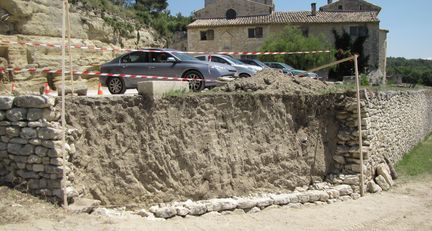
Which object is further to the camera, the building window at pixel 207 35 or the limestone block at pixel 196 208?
the building window at pixel 207 35

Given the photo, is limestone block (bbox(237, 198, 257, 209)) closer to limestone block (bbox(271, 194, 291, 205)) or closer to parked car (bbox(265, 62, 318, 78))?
limestone block (bbox(271, 194, 291, 205))

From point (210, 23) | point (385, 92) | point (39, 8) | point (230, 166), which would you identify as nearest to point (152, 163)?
point (230, 166)

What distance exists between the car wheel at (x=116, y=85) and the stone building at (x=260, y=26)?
100 ft

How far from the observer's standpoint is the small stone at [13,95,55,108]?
8279mm

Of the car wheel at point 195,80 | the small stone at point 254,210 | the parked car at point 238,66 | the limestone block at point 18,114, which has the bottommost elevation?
the small stone at point 254,210

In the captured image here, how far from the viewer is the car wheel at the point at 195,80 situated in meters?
12.8

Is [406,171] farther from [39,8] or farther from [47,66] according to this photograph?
[39,8]

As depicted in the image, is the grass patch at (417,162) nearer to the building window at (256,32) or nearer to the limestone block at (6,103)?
the limestone block at (6,103)

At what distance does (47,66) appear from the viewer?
2038 cm

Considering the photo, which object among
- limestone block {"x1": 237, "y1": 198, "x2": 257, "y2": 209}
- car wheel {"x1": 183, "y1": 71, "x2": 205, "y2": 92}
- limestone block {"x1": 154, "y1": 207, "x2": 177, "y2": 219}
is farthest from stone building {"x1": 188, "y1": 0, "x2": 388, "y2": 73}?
limestone block {"x1": 154, "y1": 207, "x2": 177, "y2": 219}

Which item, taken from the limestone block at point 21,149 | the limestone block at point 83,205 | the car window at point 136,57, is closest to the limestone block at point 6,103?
the limestone block at point 21,149

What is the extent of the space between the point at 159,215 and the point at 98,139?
2.09 metres

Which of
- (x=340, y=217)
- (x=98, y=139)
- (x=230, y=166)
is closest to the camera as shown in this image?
(x=98, y=139)

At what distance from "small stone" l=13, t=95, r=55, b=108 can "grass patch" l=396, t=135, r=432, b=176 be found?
38.0 ft
